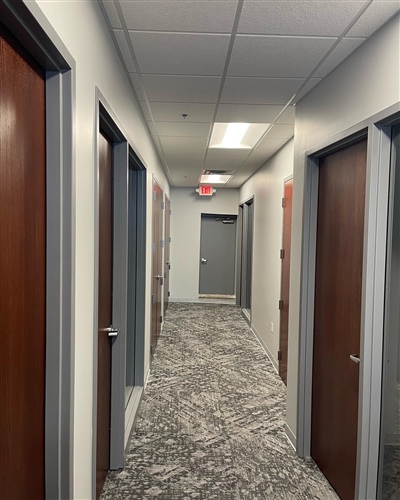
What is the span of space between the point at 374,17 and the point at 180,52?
34.4 inches

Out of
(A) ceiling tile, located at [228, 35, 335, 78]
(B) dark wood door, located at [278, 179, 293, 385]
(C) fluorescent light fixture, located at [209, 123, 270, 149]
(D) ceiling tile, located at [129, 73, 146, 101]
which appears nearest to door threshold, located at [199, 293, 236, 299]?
(B) dark wood door, located at [278, 179, 293, 385]

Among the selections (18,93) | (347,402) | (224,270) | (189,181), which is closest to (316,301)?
(347,402)

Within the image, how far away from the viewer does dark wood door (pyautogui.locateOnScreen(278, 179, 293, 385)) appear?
3629mm

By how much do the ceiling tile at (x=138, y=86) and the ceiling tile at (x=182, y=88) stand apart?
0.13 ft

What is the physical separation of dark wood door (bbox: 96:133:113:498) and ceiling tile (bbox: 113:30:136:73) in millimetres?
441

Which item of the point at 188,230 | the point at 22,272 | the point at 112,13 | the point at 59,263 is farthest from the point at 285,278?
the point at 188,230

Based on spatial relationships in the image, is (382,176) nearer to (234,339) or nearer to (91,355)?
(91,355)

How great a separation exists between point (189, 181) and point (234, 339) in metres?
2.97

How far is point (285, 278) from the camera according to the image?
3689 mm

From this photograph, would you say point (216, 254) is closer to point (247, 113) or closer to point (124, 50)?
point (247, 113)

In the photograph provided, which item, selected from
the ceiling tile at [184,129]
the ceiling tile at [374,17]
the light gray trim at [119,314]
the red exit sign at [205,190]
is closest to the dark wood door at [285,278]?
the ceiling tile at [184,129]

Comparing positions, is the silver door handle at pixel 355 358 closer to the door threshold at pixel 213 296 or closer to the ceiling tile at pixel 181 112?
the ceiling tile at pixel 181 112

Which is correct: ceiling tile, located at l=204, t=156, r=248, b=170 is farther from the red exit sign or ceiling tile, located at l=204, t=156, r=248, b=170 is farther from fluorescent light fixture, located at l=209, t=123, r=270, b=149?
the red exit sign

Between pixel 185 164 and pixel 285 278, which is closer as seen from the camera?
pixel 285 278
